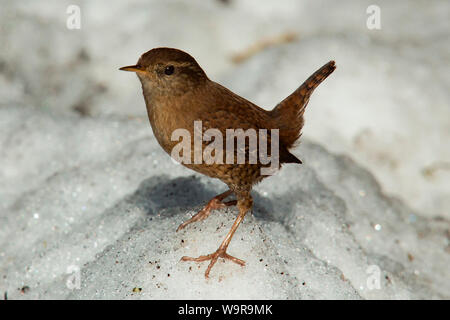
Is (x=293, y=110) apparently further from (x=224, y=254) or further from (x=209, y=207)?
(x=224, y=254)

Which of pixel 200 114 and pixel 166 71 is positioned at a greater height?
pixel 166 71

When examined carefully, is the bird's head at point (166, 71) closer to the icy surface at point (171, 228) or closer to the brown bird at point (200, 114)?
the brown bird at point (200, 114)

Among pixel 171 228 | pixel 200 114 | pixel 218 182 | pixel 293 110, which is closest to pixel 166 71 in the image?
pixel 200 114

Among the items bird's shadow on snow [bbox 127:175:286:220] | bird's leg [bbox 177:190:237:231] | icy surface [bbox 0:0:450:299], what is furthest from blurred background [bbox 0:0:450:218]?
bird's leg [bbox 177:190:237:231]

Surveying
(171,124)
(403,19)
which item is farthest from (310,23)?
(171,124)

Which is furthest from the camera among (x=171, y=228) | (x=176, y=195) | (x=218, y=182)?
(x=218, y=182)

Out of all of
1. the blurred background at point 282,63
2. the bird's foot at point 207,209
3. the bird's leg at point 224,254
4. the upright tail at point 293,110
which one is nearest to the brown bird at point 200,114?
the bird's leg at point 224,254
